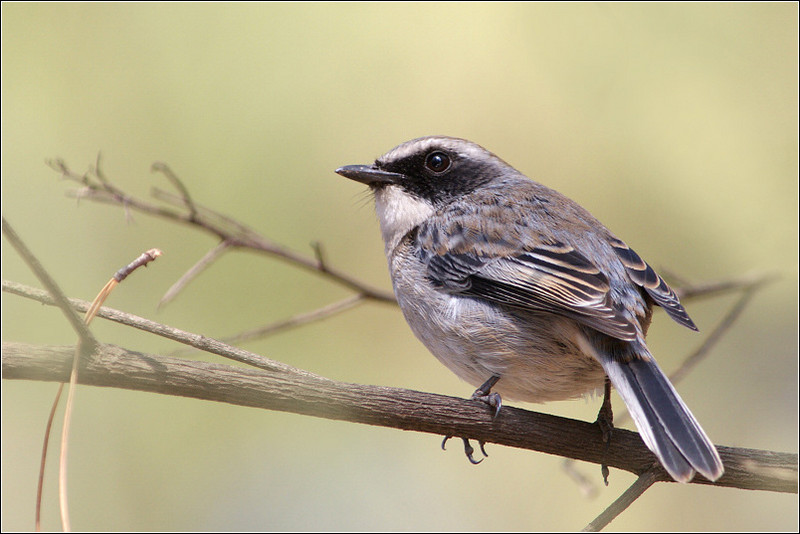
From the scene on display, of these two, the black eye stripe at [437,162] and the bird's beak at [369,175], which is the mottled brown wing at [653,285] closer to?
the black eye stripe at [437,162]

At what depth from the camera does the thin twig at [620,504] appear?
7.50ft

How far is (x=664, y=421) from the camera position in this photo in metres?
2.85

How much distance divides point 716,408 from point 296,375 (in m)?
3.70

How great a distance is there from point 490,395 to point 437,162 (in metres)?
1.78

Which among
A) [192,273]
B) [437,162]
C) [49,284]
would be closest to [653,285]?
[437,162]

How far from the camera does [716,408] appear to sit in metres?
5.17

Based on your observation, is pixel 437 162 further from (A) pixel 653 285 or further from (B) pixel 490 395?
(B) pixel 490 395

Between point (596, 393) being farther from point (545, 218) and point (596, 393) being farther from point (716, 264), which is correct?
point (716, 264)

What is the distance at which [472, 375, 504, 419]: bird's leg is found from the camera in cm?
309

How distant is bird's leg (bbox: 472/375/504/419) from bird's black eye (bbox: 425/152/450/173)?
1.50 m

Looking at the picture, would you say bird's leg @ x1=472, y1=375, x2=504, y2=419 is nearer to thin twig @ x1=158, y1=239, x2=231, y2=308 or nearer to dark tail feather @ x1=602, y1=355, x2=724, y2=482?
dark tail feather @ x1=602, y1=355, x2=724, y2=482

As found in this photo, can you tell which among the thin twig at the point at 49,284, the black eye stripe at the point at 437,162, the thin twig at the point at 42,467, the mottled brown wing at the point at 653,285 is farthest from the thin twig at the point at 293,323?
the thin twig at the point at 42,467

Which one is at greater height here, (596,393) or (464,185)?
(464,185)

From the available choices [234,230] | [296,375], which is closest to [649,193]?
[234,230]
